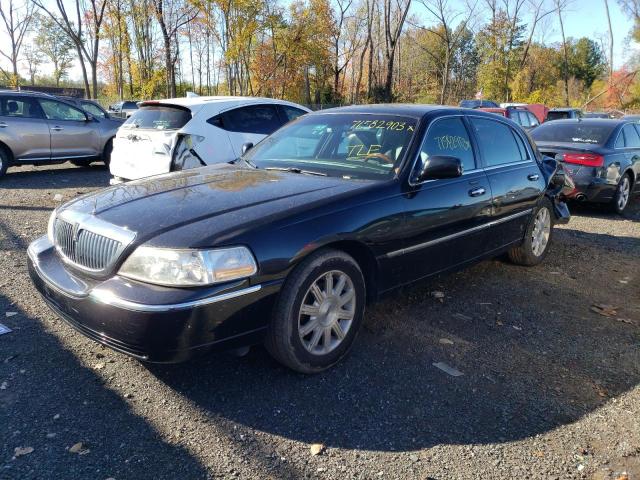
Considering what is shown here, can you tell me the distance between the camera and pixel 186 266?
2.68 m

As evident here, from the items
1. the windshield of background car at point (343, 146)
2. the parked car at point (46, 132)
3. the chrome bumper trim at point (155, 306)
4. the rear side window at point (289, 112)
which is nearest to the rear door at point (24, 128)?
the parked car at point (46, 132)

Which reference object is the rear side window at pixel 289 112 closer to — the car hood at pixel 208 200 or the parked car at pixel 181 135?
the parked car at pixel 181 135

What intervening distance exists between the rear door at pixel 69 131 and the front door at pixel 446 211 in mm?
9259

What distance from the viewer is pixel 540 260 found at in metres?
5.76

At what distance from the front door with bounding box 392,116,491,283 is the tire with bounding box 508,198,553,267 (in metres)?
1.11

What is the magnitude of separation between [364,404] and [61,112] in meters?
10.6

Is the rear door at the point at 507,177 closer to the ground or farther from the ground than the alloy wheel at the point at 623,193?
farther from the ground

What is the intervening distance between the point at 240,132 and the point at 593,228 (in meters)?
5.34

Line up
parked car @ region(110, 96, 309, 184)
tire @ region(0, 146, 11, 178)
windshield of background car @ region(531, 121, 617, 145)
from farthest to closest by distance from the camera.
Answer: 1. tire @ region(0, 146, 11, 178)
2. windshield of background car @ region(531, 121, 617, 145)
3. parked car @ region(110, 96, 309, 184)

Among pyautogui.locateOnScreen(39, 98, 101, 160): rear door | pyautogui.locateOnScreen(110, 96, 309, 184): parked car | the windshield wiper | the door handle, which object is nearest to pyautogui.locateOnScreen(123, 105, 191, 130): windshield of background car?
pyautogui.locateOnScreen(110, 96, 309, 184): parked car

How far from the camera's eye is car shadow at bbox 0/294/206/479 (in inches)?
95.2

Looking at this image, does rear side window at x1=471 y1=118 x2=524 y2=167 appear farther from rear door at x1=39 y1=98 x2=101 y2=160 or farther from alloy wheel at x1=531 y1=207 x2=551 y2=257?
rear door at x1=39 y1=98 x2=101 y2=160

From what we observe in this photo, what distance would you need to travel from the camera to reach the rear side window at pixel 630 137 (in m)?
8.98

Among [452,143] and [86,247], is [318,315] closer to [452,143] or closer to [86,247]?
[86,247]
